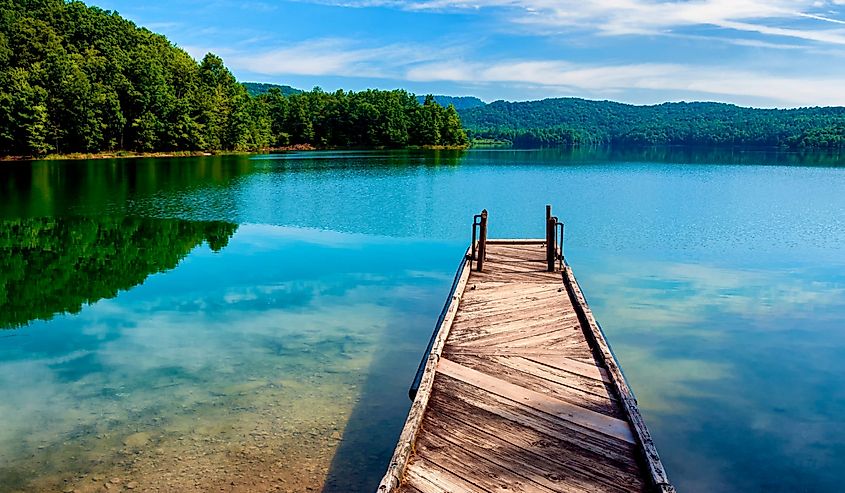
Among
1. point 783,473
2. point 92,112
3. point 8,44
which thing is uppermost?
point 8,44

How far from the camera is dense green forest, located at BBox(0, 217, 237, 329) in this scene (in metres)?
15.3

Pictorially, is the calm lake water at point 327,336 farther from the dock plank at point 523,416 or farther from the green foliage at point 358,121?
the green foliage at point 358,121

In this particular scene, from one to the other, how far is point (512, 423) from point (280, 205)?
27468 millimetres

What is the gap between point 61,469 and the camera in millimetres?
7586

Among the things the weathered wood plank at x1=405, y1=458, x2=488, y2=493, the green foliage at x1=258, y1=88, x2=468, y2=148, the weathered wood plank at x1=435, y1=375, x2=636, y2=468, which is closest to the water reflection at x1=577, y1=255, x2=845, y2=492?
the weathered wood plank at x1=435, y1=375, x2=636, y2=468

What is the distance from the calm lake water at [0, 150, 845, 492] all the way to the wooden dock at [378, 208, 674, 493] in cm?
106

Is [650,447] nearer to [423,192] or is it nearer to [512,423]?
[512,423]

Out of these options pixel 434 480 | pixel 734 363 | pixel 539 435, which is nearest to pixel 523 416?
pixel 539 435

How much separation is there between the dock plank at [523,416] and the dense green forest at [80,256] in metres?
9.83

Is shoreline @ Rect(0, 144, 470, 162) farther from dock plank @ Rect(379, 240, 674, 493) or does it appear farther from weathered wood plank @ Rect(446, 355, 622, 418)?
weathered wood plank @ Rect(446, 355, 622, 418)

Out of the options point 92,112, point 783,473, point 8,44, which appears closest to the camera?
point 783,473

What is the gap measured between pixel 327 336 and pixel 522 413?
19.7 ft

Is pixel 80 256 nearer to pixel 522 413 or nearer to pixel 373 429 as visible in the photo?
pixel 373 429

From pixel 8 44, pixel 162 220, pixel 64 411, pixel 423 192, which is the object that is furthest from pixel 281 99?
pixel 64 411
